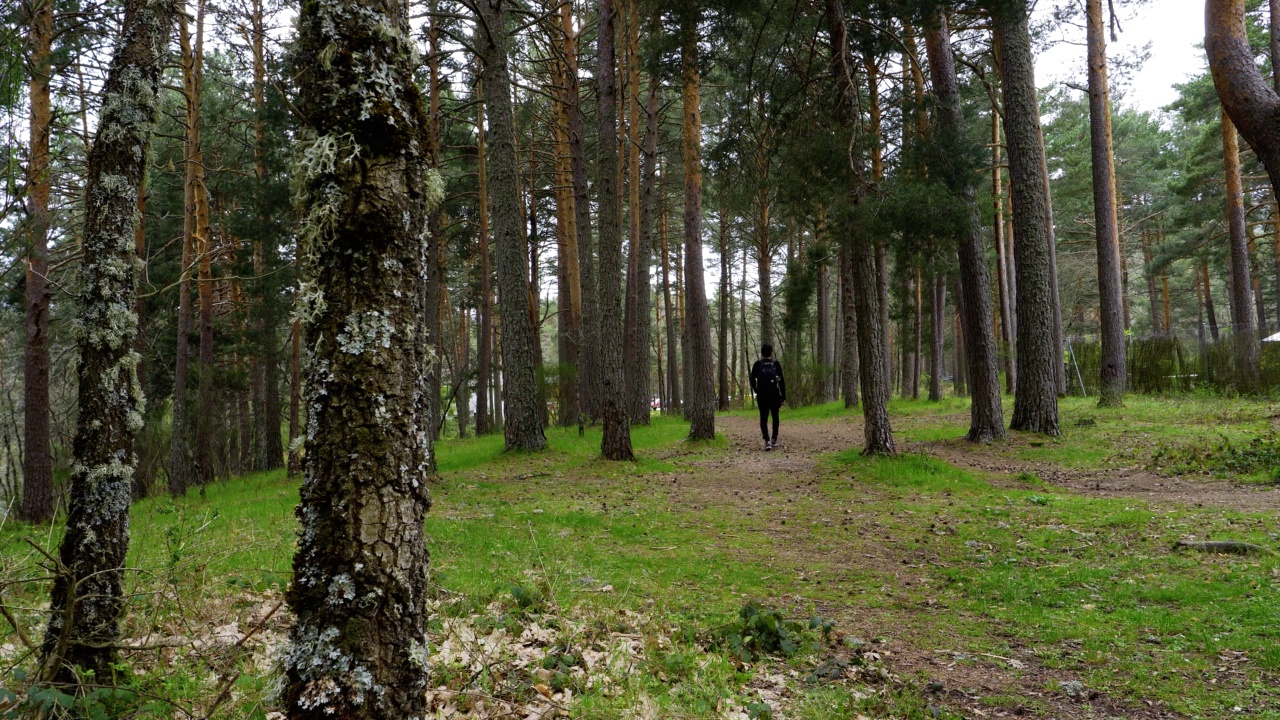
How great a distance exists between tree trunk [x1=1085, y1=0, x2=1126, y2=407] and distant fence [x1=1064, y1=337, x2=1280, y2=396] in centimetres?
336

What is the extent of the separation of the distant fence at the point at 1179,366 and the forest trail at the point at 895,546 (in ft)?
31.8

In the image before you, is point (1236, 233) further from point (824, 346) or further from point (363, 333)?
point (363, 333)

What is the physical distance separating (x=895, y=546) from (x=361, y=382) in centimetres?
530

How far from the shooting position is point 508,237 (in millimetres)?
10773

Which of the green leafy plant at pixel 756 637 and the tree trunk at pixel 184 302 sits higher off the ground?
the tree trunk at pixel 184 302

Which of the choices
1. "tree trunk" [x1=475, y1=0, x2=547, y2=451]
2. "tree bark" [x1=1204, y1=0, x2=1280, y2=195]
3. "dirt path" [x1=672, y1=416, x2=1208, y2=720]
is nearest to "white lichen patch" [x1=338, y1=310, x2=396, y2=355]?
"dirt path" [x1=672, y1=416, x2=1208, y2=720]

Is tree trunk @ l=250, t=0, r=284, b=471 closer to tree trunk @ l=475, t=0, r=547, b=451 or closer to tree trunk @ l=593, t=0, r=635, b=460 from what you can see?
tree trunk @ l=475, t=0, r=547, b=451

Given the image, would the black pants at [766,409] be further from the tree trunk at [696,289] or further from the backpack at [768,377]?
the tree trunk at [696,289]

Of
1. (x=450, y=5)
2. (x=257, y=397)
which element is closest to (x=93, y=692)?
(x=450, y=5)

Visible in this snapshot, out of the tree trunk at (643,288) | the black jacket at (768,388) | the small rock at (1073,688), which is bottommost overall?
the small rock at (1073,688)

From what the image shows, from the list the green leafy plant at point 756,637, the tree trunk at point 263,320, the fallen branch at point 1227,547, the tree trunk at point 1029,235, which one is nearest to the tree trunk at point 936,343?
the tree trunk at point 1029,235

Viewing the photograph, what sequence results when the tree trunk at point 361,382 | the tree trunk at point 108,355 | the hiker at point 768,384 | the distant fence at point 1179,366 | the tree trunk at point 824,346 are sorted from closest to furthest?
the tree trunk at point 361,382
the tree trunk at point 108,355
the hiker at point 768,384
the distant fence at point 1179,366
the tree trunk at point 824,346

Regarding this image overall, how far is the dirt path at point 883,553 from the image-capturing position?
3.20 metres

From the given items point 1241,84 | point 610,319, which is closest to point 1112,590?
point 1241,84
